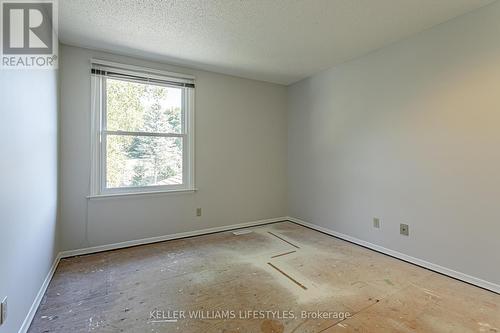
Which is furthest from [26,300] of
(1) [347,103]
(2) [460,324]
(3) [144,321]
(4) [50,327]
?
(1) [347,103]

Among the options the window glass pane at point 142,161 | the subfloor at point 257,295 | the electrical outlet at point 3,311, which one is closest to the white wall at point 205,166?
the window glass pane at point 142,161

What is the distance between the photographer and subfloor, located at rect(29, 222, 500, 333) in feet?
5.31

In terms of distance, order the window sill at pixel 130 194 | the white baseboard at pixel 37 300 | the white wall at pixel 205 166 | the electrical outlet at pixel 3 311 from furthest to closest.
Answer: the window sill at pixel 130 194 → the white wall at pixel 205 166 → the white baseboard at pixel 37 300 → the electrical outlet at pixel 3 311

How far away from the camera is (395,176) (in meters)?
2.73

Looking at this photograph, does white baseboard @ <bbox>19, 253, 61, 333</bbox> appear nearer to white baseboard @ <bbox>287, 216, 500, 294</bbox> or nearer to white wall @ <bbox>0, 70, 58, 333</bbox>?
white wall @ <bbox>0, 70, 58, 333</bbox>

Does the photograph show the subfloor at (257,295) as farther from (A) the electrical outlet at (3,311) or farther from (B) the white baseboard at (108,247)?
(A) the electrical outlet at (3,311)

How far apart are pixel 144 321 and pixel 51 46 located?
2.70 metres

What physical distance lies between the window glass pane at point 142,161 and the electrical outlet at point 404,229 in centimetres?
284

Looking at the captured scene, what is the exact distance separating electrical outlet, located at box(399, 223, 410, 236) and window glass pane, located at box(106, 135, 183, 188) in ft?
9.31

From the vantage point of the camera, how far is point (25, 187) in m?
1.62

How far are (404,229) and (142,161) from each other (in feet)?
10.8

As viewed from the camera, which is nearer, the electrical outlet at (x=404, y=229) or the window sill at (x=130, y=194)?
the electrical outlet at (x=404, y=229)

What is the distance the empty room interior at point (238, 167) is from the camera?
1.69 meters

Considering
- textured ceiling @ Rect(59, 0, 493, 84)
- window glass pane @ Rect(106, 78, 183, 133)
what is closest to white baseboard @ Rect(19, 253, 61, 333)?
window glass pane @ Rect(106, 78, 183, 133)
